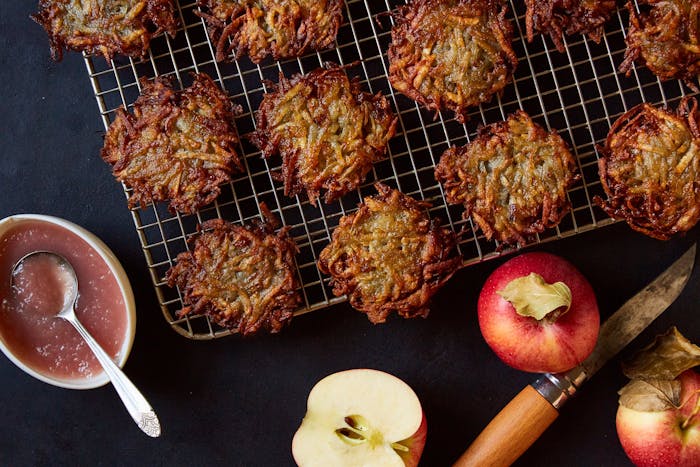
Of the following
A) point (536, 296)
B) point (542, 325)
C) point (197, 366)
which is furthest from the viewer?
point (197, 366)

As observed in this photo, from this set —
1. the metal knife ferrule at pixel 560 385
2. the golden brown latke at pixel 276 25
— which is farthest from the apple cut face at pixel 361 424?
the golden brown latke at pixel 276 25

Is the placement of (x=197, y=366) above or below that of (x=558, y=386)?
above

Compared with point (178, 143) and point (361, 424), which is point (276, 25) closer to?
point (178, 143)

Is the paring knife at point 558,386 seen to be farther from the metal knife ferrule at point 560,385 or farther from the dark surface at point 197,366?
the dark surface at point 197,366

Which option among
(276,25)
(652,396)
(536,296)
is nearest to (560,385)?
(652,396)

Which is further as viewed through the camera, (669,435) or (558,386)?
(558,386)
